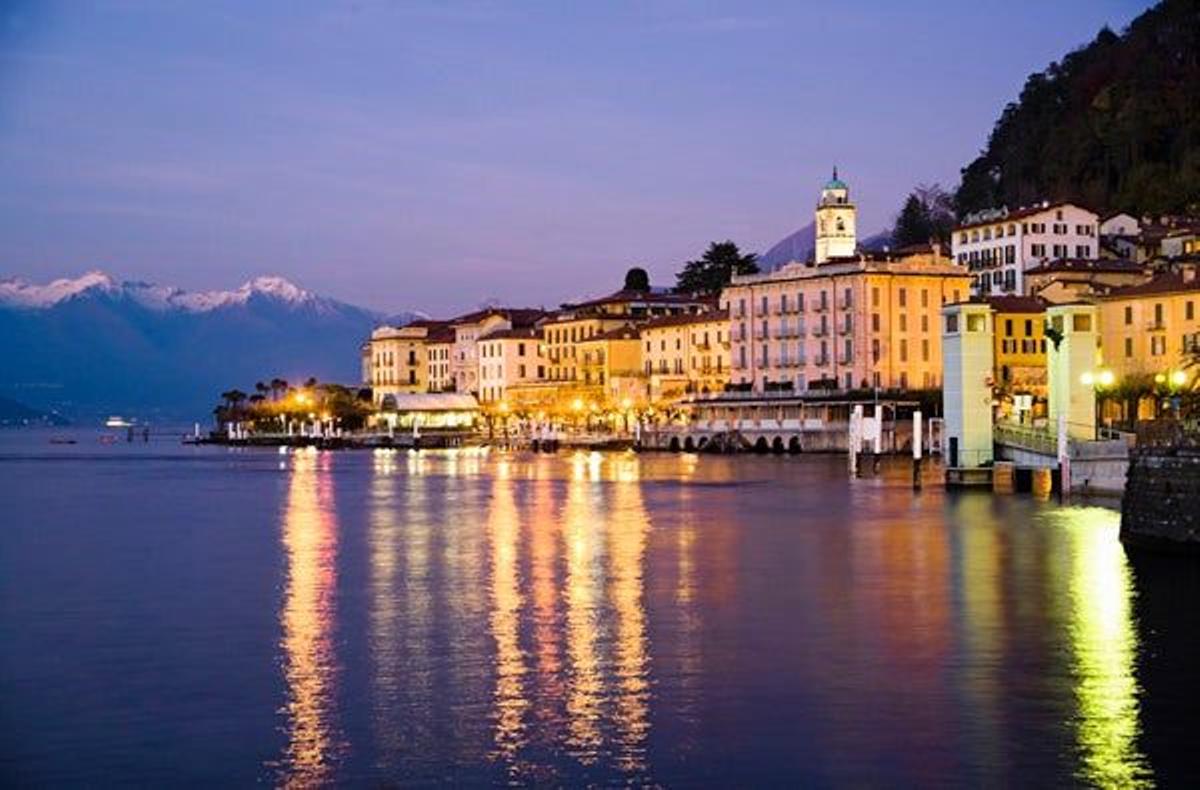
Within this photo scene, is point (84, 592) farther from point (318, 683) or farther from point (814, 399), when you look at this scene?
point (814, 399)

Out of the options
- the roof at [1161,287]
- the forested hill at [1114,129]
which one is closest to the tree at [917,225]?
the forested hill at [1114,129]

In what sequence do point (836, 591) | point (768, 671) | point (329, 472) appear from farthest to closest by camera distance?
point (329, 472) → point (836, 591) → point (768, 671)

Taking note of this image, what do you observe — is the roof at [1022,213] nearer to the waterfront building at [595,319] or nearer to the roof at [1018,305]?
the roof at [1018,305]

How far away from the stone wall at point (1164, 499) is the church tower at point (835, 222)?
363 feet

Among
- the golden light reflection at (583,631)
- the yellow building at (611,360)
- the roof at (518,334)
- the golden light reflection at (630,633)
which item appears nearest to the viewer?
the golden light reflection at (630,633)

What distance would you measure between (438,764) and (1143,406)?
82.6 metres

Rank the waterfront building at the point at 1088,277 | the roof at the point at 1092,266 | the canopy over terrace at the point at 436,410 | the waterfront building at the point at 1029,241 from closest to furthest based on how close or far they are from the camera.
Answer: the waterfront building at the point at 1088,277 → the roof at the point at 1092,266 → the waterfront building at the point at 1029,241 → the canopy over terrace at the point at 436,410

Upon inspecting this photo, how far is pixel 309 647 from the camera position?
105ft

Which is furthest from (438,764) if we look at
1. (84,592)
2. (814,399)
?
(814,399)

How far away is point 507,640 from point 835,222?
414ft

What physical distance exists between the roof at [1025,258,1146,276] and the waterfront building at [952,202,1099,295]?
21.0 ft

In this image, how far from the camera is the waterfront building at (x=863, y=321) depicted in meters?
128

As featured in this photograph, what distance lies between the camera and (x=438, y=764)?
22.3 m

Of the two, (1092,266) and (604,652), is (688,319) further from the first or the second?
(604,652)
